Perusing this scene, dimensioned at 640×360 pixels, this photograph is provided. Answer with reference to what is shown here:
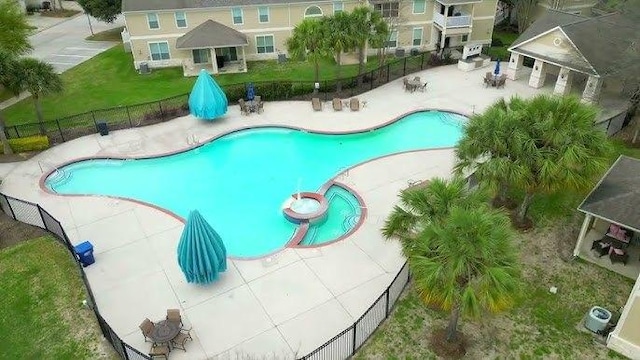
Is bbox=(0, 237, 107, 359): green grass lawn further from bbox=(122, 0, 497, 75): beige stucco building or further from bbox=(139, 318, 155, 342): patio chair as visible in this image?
bbox=(122, 0, 497, 75): beige stucco building

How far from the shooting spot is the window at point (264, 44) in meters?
39.6

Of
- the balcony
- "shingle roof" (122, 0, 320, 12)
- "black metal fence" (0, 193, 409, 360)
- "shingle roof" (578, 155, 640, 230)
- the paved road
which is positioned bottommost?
"black metal fence" (0, 193, 409, 360)

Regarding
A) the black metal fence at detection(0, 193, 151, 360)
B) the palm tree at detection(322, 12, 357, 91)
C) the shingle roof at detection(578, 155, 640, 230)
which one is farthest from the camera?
the palm tree at detection(322, 12, 357, 91)

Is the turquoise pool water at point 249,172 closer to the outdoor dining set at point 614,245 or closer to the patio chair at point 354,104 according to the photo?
the patio chair at point 354,104

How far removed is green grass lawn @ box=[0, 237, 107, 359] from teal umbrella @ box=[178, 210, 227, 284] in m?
3.47

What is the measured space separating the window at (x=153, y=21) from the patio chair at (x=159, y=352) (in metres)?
29.3

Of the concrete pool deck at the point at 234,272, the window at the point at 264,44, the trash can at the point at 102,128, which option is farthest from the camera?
the window at the point at 264,44

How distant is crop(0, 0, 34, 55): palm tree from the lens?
3141 centimetres

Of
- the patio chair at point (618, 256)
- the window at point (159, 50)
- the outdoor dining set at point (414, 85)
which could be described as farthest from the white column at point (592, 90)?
the window at point (159, 50)

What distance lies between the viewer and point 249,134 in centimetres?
2944

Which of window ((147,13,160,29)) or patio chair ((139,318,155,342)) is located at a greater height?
window ((147,13,160,29))

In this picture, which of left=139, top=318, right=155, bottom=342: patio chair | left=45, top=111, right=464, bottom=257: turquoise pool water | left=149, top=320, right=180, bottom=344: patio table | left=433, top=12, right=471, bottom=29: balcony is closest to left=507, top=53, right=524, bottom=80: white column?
left=433, top=12, right=471, bottom=29: balcony

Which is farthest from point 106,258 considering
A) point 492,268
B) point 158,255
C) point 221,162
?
point 492,268

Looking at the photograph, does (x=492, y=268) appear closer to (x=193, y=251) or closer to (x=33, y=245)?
(x=193, y=251)
